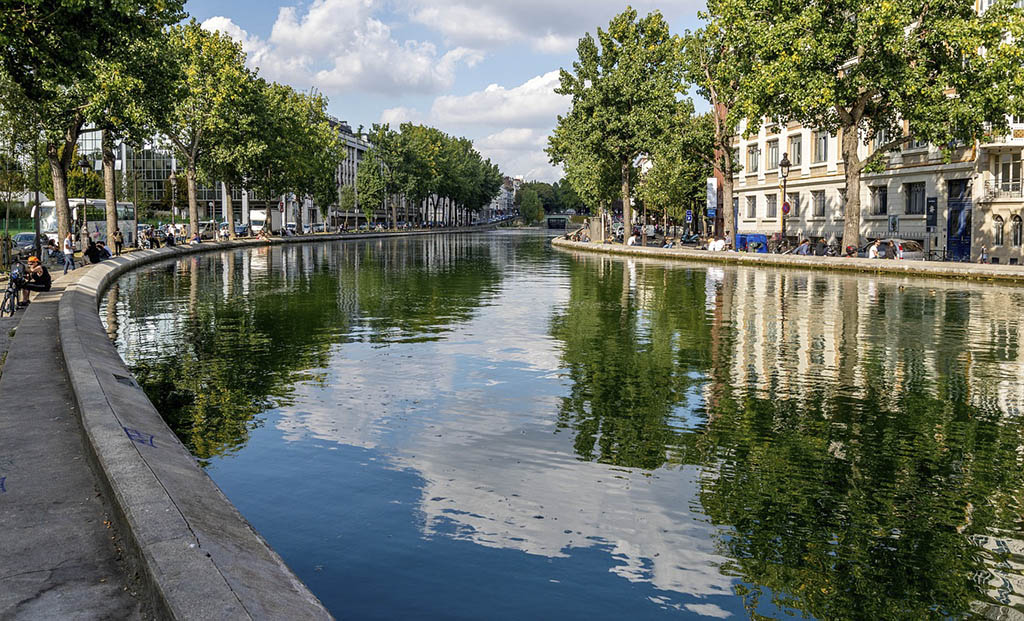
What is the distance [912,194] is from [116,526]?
50.5 meters

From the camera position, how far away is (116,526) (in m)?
5.79

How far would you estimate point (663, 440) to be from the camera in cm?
897

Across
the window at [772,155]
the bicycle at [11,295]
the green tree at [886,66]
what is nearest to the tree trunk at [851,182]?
the green tree at [886,66]

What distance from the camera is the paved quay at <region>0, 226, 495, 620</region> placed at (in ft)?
14.8

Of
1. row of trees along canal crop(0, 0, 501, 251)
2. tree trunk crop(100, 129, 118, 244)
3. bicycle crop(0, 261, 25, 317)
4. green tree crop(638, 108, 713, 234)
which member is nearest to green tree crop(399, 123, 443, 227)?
row of trees along canal crop(0, 0, 501, 251)

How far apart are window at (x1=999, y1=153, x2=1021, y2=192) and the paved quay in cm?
4326

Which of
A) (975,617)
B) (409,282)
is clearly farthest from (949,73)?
(975,617)

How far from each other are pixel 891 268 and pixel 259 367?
29249 mm

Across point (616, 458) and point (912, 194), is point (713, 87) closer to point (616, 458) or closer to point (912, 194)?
point (912, 194)

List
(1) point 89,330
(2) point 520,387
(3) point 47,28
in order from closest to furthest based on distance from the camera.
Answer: (2) point 520,387 < (1) point 89,330 < (3) point 47,28

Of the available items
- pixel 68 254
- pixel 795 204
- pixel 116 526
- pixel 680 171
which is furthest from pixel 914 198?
pixel 116 526

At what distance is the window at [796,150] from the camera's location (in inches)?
2405

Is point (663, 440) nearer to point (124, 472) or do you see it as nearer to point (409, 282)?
point (124, 472)

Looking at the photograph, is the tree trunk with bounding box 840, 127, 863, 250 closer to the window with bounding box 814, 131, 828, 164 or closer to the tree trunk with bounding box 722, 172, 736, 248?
the tree trunk with bounding box 722, 172, 736, 248
